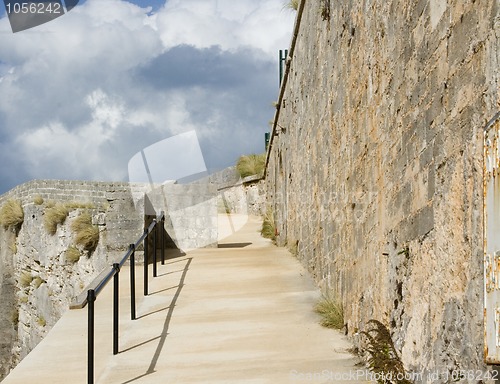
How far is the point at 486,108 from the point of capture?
2551 mm

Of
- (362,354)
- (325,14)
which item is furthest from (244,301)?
(325,14)

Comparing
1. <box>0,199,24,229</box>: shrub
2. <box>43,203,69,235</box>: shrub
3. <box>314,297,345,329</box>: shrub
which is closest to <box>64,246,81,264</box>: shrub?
<box>43,203,69,235</box>: shrub

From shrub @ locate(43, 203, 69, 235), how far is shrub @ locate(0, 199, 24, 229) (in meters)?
3.14

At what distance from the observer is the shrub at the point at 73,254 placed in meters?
11.5

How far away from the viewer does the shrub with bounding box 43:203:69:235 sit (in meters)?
12.8

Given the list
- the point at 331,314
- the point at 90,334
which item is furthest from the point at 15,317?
the point at 90,334

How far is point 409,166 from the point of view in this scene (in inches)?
145

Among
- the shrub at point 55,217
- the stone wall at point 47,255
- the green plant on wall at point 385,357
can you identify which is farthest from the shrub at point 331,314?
the shrub at point 55,217

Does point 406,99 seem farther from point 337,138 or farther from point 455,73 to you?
point 337,138

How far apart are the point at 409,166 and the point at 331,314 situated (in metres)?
2.47

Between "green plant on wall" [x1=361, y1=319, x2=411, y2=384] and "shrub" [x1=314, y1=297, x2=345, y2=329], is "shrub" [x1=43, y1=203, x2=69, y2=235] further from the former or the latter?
"green plant on wall" [x1=361, y1=319, x2=411, y2=384]

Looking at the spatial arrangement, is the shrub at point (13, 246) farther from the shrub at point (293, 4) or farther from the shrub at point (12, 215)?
the shrub at point (293, 4)

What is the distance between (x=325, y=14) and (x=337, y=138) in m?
1.39

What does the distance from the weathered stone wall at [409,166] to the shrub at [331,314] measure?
0.56 feet
